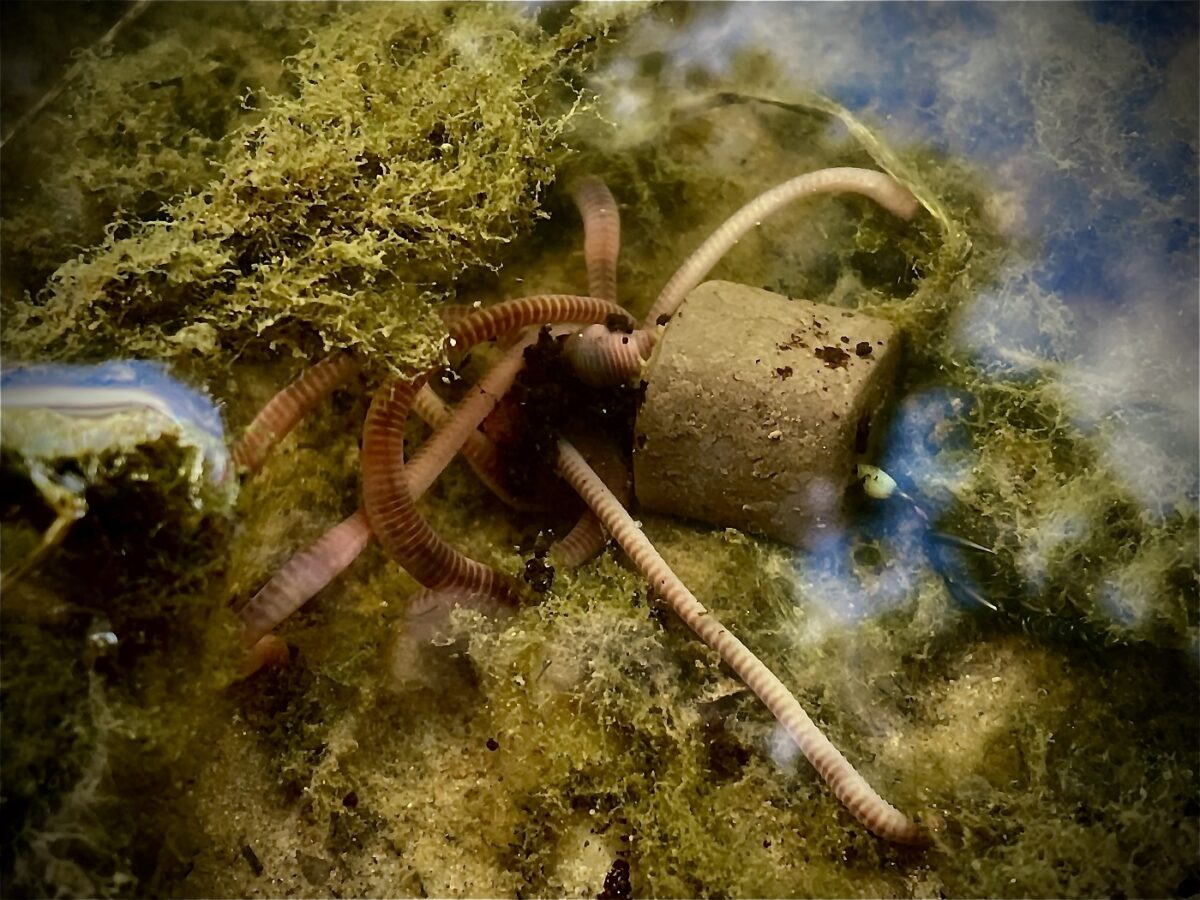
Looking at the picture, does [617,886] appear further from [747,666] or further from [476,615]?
[476,615]

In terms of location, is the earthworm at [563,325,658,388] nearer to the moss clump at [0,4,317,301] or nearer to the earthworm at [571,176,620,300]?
the earthworm at [571,176,620,300]

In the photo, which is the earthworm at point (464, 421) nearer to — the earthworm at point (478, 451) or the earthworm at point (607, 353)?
the earthworm at point (478, 451)

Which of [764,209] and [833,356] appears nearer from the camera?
[833,356]

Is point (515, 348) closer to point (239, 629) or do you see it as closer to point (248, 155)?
point (248, 155)

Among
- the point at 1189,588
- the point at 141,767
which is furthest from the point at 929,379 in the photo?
the point at 141,767

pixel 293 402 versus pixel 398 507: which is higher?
pixel 293 402

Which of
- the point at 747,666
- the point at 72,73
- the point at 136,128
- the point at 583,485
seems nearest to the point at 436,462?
the point at 583,485

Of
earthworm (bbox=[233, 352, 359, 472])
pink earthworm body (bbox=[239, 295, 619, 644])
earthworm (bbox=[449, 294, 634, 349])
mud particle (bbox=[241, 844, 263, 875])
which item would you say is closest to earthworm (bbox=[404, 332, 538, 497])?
pink earthworm body (bbox=[239, 295, 619, 644])
